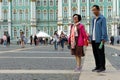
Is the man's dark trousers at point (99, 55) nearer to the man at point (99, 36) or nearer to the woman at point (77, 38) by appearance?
the man at point (99, 36)

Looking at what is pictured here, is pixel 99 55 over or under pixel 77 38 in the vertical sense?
under

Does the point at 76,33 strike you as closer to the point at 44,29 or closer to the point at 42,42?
the point at 42,42

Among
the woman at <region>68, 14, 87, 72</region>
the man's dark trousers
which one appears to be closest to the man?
the man's dark trousers

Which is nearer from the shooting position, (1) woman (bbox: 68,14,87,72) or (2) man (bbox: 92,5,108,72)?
(2) man (bbox: 92,5,108,72)

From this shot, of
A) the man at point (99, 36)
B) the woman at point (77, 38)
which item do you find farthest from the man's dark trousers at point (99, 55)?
the woman at point (77, 38)

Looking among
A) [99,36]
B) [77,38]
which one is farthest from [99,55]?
[77,38]

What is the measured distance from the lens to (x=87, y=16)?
3169 inches

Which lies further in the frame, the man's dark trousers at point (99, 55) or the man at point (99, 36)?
the man's dark trousers at point (99, 55)

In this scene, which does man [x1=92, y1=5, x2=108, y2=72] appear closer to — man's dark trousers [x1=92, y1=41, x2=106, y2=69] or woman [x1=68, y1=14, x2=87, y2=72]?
man's dark trousers [x1=92, y1=41, x2=106, y2=69]

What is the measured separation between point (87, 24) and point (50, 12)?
8129mm

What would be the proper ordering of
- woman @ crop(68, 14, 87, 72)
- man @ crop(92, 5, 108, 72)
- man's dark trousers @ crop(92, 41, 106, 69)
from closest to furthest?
1. man @ crop(92, 5, 108, 72)
2. man's dark trousers @ crop(92, 41, 106, 69)
3. woman @ crop(68, 14, 87, 72)

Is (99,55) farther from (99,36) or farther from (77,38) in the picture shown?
(77,38)

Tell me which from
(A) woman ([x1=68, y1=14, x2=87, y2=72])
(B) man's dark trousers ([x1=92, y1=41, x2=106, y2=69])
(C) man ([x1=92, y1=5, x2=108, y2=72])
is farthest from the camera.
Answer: (A) woman ([x1=68, y1=14, x2=87, y2=72])

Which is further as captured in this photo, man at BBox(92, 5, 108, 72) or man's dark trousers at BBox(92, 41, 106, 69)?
man's dark trousers at BBox(92, 41, 106, 69)
